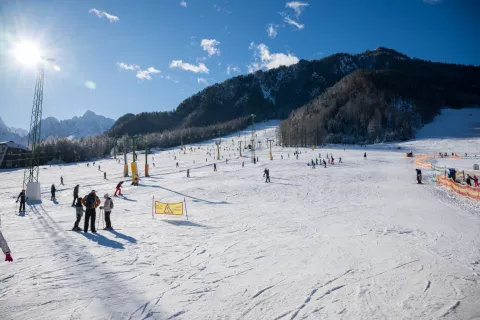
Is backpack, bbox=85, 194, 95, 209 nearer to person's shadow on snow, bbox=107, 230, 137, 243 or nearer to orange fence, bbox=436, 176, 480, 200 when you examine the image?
person's shadow on snow, bbox=107, 230, 137, 243

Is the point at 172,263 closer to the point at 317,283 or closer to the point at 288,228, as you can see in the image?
the point at 317,283

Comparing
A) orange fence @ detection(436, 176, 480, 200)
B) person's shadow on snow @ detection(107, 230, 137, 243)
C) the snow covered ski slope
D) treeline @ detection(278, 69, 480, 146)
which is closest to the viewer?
the snow covered ski slope

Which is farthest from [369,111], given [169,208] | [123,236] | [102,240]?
[102,240]

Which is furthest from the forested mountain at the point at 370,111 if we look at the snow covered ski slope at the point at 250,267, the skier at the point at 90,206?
the skier at the point at 90,206

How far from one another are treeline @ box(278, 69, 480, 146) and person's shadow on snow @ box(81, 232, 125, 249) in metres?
102

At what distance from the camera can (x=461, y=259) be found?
681 cm

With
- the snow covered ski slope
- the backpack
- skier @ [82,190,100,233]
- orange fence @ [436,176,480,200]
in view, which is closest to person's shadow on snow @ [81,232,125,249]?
the snow covered ski slope

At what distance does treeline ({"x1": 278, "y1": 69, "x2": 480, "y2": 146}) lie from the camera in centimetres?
11150

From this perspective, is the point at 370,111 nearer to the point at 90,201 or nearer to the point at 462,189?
the point at 462,189

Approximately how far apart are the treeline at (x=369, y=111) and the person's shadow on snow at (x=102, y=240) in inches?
3999

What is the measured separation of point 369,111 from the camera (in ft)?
410

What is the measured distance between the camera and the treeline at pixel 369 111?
11150 cm

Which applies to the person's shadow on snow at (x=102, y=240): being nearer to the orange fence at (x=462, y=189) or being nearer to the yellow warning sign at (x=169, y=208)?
the yellow warning sign at (x=169, y=208)

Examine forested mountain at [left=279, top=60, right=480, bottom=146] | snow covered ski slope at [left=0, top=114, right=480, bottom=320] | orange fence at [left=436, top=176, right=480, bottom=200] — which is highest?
forested mountain at [left=279, top=60, right=480, bottom=146]
